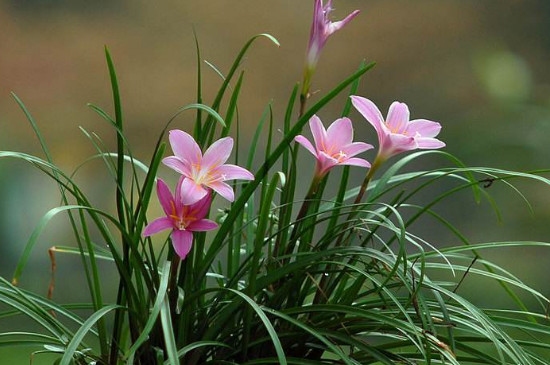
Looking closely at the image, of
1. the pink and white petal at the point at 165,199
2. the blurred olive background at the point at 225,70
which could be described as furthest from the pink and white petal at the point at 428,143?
the blurred olive background at the point at 225,70

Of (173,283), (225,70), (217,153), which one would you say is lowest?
(173,283)

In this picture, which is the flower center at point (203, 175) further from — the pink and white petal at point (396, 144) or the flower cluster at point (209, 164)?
the pink and white petal at point (396, 144)

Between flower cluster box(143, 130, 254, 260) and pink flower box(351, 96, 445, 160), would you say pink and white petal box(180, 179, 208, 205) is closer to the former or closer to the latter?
flower cluster box(143, 130, 254, 260)

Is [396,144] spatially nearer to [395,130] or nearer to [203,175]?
[395,130]

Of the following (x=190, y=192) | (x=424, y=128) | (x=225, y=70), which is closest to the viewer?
(x=190, y=192)

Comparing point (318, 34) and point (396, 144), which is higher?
point (318, 34)

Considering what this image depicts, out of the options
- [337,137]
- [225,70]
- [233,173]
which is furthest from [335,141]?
[225,70]

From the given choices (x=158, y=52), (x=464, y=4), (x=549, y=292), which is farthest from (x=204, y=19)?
(x=549, y=292)

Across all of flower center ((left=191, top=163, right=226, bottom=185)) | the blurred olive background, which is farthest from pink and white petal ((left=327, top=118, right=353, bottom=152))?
the blurred olive background
